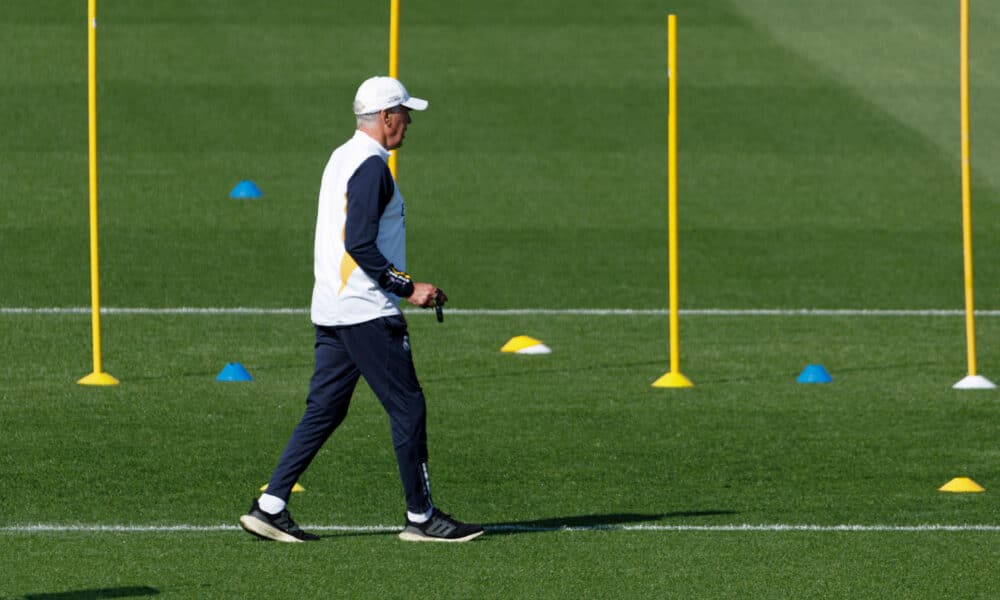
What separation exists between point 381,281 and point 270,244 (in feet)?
44.1

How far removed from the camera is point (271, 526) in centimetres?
1042

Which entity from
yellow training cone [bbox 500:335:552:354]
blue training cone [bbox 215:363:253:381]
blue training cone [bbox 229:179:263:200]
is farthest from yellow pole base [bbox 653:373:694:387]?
blue training cone [bbox 229:179:263:200]

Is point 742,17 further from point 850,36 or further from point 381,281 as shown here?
point 381,281

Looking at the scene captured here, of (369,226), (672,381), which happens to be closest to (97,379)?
(672,381)

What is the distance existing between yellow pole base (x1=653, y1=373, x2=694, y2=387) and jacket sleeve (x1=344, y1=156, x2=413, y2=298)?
5649mm

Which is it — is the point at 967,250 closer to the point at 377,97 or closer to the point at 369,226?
the point at 377,97

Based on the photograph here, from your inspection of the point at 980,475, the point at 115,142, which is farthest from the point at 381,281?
the point at 115,142

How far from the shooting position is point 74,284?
2075cm

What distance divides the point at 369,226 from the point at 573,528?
1898 mm

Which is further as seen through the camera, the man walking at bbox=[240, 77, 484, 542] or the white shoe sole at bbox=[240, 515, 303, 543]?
the white shoe sole at bbox=[240, 515, 303, 543]

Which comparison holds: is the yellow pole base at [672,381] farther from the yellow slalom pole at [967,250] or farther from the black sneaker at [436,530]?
the black sneaker at [436,530]

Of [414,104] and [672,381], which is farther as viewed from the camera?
[672,381]

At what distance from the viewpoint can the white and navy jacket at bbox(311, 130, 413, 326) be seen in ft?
33.4

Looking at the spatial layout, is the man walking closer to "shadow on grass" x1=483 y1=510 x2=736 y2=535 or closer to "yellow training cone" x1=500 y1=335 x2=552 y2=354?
"shadow on grass" x1=483 y1=510 x2=736 y2=535
